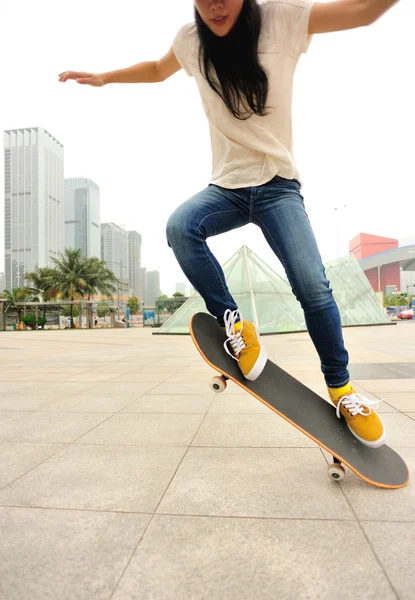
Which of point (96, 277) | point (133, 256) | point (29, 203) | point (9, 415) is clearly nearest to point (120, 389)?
point (9, 415)

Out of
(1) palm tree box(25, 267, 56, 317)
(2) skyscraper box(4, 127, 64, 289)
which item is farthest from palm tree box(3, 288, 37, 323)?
(2) skyscraper box(4, 127, 64, 289)

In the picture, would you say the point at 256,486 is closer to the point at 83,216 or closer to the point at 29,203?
the point at 29,203

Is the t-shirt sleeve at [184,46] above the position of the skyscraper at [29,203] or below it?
below

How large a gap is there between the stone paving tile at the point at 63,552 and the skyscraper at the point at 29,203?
374ft

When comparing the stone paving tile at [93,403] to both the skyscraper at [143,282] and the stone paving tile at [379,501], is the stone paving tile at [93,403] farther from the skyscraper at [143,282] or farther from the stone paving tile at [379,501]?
the skyscraper at [143,282]

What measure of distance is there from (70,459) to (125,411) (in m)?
1.26

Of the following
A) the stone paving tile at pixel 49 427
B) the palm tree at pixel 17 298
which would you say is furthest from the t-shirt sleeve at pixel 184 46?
the palm tree at pixel 17 298

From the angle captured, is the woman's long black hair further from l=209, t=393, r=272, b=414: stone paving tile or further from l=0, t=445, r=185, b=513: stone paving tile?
l=209, t=393, r=272, b=414: stone paving tile

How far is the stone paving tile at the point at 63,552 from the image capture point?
1077 millimetres

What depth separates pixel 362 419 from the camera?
1855mm

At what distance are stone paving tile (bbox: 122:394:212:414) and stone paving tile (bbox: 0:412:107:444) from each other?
395mm

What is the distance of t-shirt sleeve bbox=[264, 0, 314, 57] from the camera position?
5.93 ft

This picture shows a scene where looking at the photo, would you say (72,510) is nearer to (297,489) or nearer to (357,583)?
(297,489)

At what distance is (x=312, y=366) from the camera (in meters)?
6.59
